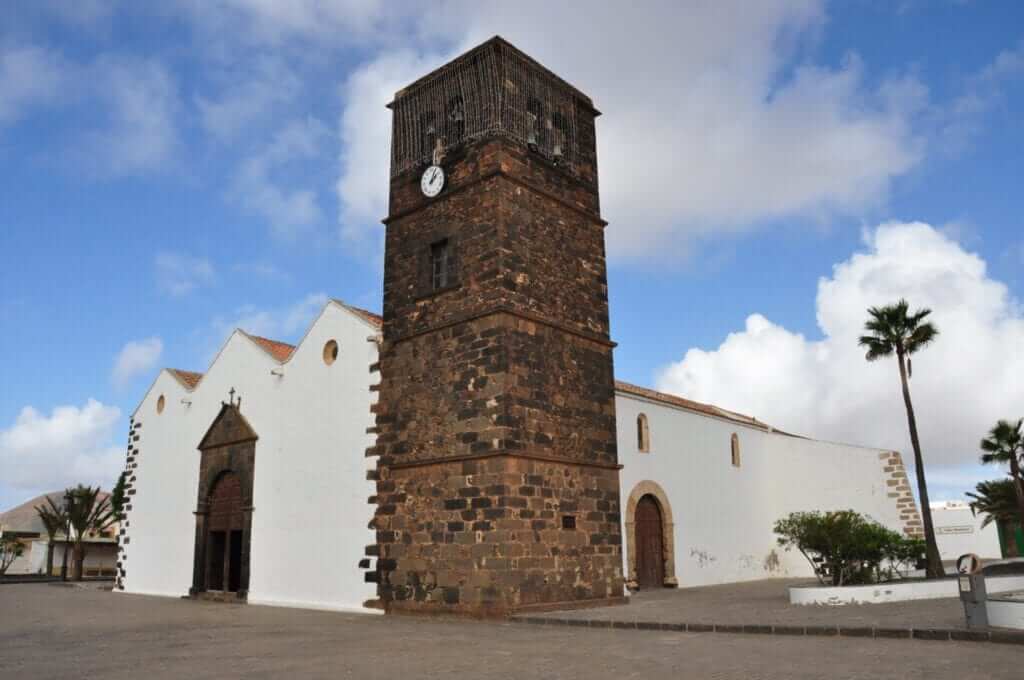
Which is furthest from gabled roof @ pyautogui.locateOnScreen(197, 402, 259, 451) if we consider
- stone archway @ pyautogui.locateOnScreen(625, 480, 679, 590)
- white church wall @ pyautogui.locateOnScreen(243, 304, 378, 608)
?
stone archway @ pyautogui.locateOnScreen(625, 480, 679, 590)

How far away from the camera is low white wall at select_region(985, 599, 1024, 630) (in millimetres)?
8305

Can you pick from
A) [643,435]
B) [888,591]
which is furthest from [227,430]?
[888,591]

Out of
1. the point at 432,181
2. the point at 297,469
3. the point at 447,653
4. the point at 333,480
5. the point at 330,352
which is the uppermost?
the point at 432,181

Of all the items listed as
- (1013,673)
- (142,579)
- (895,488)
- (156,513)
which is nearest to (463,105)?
(1013,673)

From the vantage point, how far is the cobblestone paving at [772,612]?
9906 mm

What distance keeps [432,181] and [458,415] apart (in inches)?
178

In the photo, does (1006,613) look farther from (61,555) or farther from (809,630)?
(61,555)

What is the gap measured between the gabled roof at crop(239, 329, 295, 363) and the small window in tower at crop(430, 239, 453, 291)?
16.8ft

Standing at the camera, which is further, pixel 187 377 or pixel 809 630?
pixel 187 377

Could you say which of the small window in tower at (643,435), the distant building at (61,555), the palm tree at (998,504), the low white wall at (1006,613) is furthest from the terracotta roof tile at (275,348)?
the palm tree at (998,504)

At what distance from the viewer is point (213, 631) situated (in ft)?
36.6

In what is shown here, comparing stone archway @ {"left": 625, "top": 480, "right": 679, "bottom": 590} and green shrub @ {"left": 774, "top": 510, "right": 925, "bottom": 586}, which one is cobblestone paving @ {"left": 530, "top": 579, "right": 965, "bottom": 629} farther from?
stone archway @ {"left": 625, "top": 480, "right": 679, "bottom": 590}

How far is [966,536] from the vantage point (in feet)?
115

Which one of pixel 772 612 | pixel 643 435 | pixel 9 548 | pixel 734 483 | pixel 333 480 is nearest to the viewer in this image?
pixel 772 612
